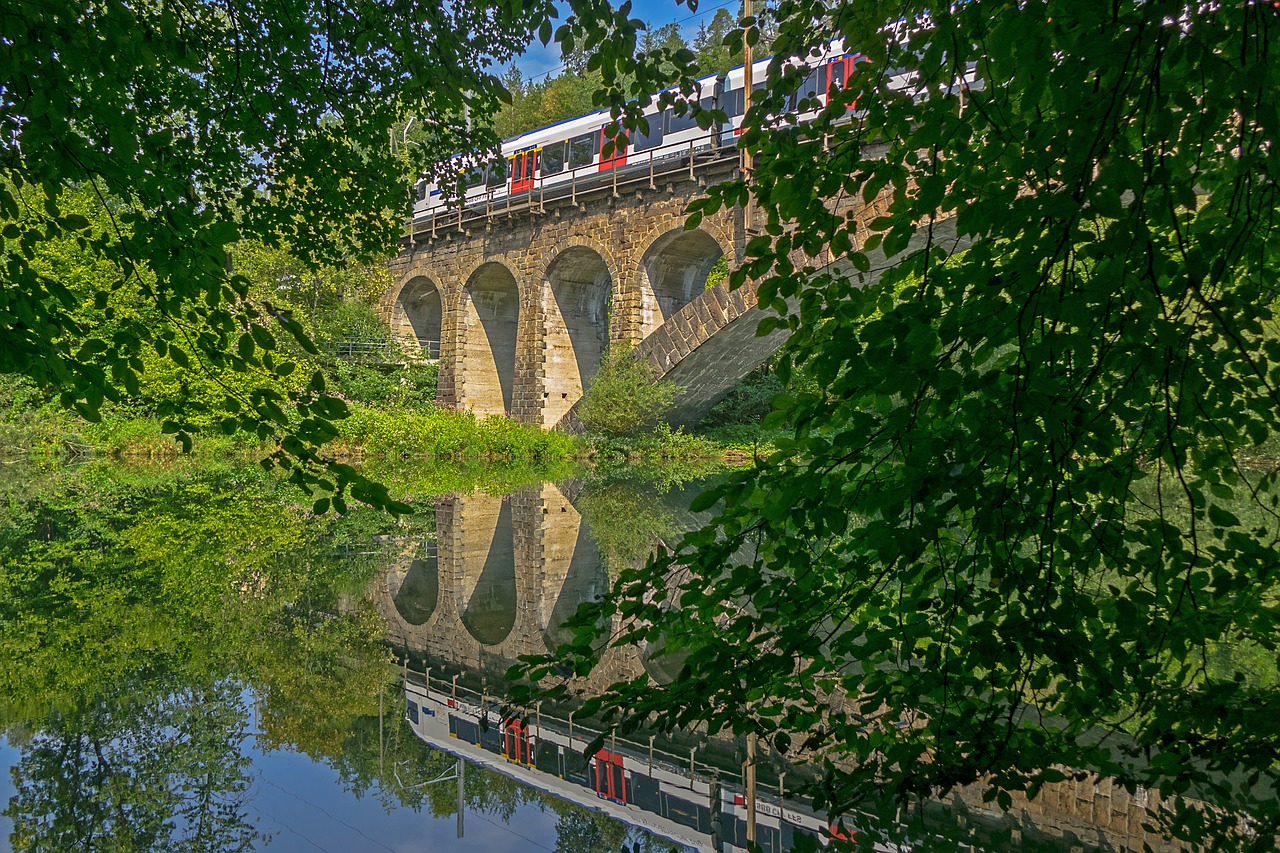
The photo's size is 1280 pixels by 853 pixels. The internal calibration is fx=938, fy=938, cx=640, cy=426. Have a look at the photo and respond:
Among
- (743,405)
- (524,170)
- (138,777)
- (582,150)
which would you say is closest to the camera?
(138,777)

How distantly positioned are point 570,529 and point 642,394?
854cm

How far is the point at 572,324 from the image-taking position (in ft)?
66.5

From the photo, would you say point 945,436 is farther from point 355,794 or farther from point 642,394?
point 642,394

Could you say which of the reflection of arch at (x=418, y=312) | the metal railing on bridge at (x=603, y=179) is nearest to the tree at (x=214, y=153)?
the metal railing on bridge at (x=603, y=179)

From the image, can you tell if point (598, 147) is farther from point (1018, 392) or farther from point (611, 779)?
point (1018, 392)

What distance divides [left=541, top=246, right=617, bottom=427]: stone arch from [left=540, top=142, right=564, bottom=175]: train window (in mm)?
1996

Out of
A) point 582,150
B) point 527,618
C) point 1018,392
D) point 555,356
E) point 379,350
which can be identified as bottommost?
point 527,618

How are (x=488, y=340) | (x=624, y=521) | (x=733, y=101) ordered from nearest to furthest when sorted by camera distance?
(x=624, y=521)
(x=733, y=101)
(x=488, y=340)

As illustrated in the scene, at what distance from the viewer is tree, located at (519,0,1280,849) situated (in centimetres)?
141

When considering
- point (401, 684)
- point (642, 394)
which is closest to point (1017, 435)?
point (401, 684)

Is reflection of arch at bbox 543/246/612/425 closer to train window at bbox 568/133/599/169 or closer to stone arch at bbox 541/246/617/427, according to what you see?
stone arch at bbox 541/246/617/427

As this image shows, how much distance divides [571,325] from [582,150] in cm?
368

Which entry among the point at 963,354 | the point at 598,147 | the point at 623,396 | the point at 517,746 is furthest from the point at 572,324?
the point at 963,354

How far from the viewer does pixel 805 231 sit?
2145 mm
